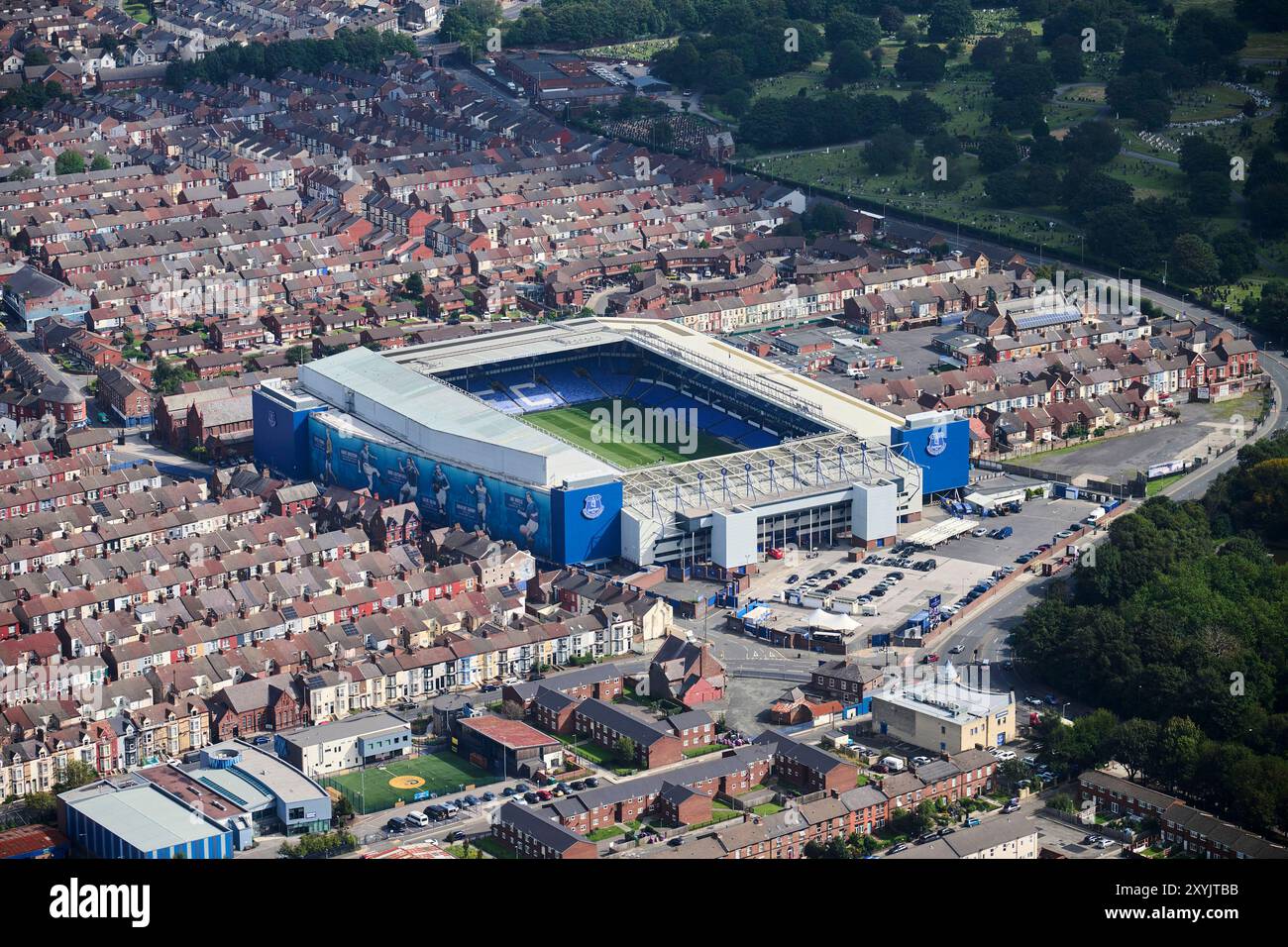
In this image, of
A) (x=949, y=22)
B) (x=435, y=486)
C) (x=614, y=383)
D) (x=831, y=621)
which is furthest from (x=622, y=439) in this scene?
(x=949, y=22)

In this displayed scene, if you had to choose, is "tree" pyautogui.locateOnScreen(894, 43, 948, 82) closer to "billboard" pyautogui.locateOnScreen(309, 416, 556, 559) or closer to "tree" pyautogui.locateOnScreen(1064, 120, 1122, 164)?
"tree" pyautogui.locateOnScreen(1064, 120, 1122, 164)

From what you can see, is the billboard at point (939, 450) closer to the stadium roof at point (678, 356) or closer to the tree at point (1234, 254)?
the stadium roof at point (678, 356)

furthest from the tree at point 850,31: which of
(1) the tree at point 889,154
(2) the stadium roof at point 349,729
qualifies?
(2) the stadium roof at point 349,729

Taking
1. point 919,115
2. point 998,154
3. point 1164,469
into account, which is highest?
point 919,115

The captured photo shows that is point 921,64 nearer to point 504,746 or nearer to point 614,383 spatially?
point 614,383

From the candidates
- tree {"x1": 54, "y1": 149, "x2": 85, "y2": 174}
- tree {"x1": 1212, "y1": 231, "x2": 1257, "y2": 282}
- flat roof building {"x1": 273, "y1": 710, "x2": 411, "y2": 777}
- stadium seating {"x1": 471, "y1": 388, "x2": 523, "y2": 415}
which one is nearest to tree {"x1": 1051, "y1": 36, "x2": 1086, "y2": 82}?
tree {"x1": 1212, "y1": 231, "x2": 1257, "y2": 282}
